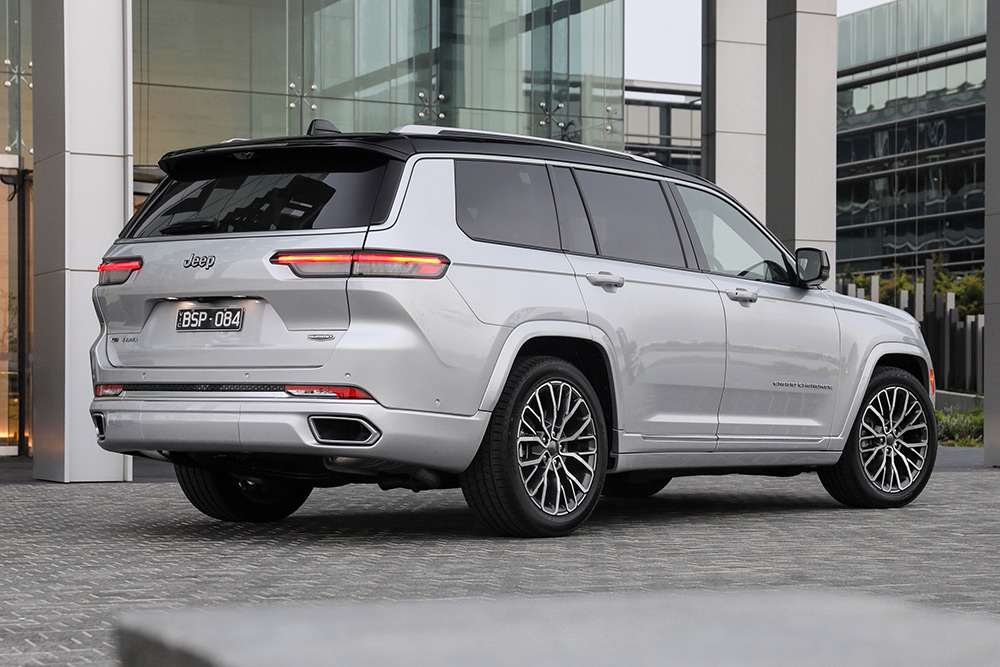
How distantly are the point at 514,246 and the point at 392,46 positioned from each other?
873cm

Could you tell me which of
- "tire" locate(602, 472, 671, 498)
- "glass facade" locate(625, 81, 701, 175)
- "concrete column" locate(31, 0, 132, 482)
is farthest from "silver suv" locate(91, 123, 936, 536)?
"glass facade" locate(625, 81, 701, 175)

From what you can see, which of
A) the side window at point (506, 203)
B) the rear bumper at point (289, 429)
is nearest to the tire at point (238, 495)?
the rear bumper at point (289, 429)

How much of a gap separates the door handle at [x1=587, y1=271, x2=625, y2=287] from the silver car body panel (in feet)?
0.09

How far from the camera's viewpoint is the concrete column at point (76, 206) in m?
10.7

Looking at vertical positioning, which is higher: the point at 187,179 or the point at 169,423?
the point at 187,179

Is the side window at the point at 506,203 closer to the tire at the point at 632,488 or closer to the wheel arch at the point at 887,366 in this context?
the tire at the point at 632,488

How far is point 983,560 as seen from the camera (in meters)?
6.24

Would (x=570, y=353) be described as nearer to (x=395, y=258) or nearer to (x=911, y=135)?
(x=395, y=258)

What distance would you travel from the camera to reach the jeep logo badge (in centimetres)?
657

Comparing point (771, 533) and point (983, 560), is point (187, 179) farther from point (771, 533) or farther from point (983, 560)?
point (983, 560)

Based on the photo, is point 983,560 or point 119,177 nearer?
point 983,560

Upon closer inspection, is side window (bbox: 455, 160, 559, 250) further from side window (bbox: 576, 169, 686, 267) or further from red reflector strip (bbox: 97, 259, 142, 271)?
red reflector strip (bbox: 97, 259, 142, 271)

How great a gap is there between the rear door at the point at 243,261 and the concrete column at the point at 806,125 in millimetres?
9698

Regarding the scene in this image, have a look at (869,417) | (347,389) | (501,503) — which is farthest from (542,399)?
(869,417)
